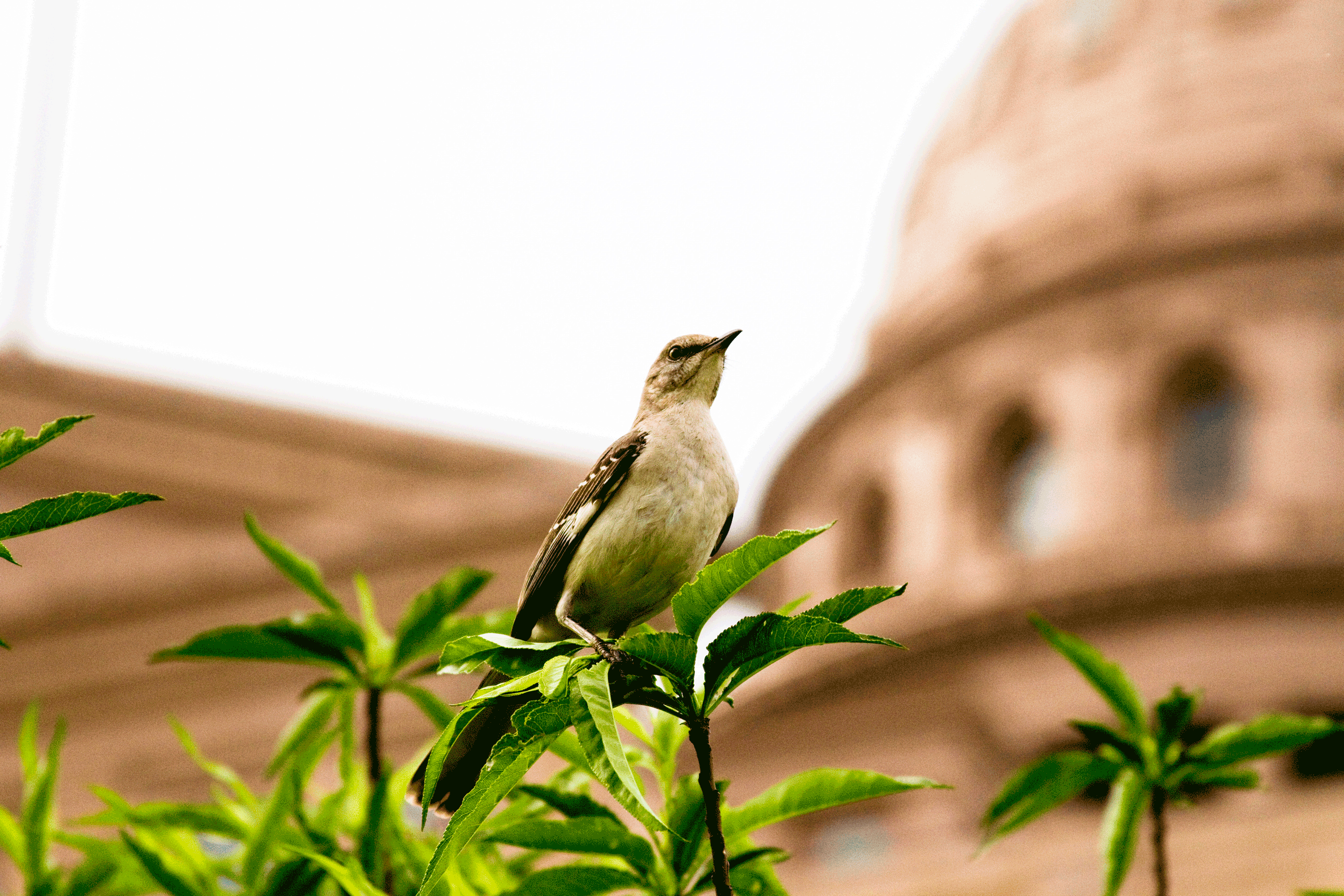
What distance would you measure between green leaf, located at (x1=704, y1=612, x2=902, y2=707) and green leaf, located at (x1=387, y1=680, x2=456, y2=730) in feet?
3.39

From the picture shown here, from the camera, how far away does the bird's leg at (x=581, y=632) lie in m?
2.39

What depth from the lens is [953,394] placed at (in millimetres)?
28891

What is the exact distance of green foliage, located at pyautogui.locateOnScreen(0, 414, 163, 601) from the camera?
2342mm

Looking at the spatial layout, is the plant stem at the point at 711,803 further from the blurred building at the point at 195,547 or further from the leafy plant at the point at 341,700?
the blurred building at the point at 195,547

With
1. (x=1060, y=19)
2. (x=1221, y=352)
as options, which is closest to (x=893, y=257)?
(x=1060, y=19)

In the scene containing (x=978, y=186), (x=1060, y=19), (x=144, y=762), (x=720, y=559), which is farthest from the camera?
(x=1060, y=19)

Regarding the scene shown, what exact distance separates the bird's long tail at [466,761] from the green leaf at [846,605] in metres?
0.84

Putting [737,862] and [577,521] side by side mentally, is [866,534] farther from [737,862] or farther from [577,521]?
[737,862]

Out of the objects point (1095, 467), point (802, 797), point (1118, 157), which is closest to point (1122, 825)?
point (802, 797)

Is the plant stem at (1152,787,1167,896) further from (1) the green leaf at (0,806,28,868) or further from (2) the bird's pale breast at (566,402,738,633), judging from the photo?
(1) the green leaf at (0,806,28,868)

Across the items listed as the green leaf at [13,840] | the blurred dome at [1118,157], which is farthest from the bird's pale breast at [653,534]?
the blurred dome at [1118,157]

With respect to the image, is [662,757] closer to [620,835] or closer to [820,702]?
[620,835]

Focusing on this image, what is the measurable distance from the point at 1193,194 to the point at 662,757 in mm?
28868

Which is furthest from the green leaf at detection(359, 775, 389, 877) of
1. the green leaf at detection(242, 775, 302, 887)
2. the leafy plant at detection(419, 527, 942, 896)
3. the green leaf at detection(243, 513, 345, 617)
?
the green leaf at detection(243, 513, 345, 617)
